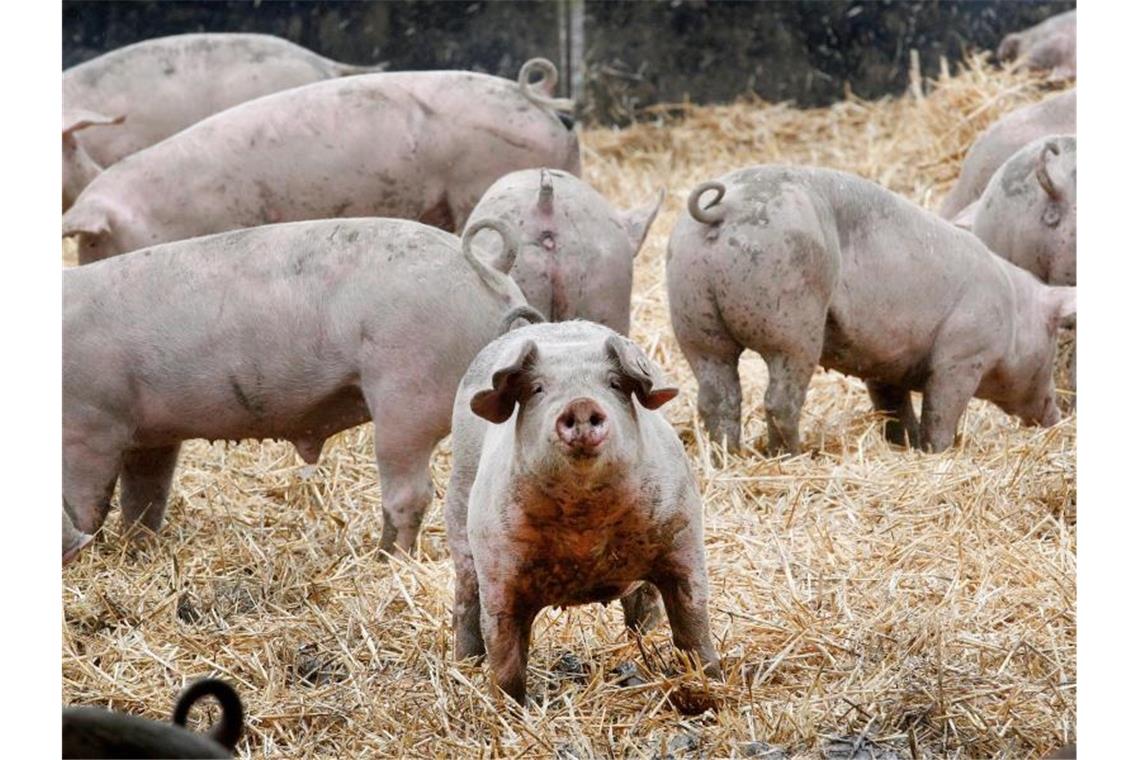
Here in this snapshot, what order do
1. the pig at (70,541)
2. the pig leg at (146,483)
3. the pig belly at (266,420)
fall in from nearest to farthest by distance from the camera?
the pig at (70,541), the pig belly at (266,420), the pig leg at (146,483)

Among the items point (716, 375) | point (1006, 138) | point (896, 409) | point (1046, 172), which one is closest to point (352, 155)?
point (716, 375)

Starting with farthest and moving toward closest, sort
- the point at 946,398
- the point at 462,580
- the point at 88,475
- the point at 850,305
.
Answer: the point at 946,398
the point at 850,305
the point at 88,475
the point at 462,580

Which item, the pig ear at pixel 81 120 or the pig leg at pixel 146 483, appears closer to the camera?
the pig leg at pixel 146 483

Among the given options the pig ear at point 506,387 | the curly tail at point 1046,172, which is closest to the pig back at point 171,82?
the curly tail at point 1046,172

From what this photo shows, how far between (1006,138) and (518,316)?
320 centimetres

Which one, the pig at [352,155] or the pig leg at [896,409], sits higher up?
the pig at [352,155]

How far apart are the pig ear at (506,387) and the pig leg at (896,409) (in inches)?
100

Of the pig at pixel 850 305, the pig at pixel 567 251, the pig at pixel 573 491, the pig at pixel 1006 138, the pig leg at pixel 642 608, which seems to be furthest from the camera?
the pig at pixel 1006 138

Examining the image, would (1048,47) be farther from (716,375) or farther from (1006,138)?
(716,375)

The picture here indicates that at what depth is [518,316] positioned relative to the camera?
3.66 meters

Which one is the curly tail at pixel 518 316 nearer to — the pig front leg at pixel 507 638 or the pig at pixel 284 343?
the pig at pixel 284 343

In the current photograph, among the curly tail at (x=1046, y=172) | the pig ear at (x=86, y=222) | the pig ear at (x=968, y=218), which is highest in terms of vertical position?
the curly tail at (x=1046, y=172)

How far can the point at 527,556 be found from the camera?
2.96 meters

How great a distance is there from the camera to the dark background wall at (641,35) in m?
8.32
